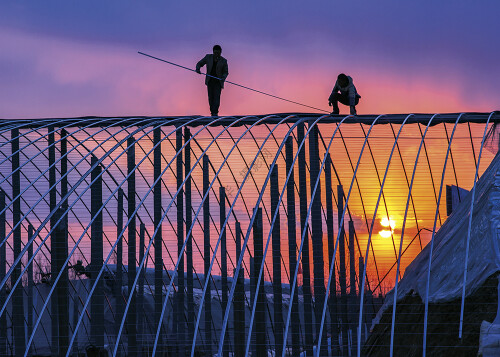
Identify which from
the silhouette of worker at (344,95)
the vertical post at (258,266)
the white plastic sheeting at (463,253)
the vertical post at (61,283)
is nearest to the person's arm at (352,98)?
the silhouette of worker at (344,95)

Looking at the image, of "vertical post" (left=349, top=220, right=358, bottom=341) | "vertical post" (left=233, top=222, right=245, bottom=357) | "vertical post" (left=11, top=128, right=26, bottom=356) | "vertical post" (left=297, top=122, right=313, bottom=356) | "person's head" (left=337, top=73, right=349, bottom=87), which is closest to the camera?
"vertical post" (left=349, top=220, right=358, bottom=341)

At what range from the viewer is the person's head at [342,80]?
1833cm

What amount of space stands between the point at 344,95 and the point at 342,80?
0.39 m

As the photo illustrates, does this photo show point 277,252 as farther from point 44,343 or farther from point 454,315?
point 44,343

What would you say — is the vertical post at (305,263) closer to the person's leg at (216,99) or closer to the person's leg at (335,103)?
the person's leg at (335,103)

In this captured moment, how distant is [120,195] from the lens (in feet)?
59.8

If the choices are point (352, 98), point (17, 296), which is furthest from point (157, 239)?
point (352, 98)

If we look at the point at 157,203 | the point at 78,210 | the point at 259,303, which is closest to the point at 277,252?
the point at 259,303

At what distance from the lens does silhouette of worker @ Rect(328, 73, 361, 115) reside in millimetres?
18453

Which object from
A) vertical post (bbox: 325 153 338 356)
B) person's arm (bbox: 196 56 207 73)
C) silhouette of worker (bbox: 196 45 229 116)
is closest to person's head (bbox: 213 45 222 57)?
silhouette of worker (bbox: 196 45 229 116)

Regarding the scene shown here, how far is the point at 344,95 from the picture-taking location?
1869 centimetres

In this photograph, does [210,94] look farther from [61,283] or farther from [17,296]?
[17,296]

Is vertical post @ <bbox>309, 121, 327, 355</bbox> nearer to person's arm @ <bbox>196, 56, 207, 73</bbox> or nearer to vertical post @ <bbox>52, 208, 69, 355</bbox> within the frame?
person's arm @ <bbox>196, 56, 207, 73</bbox>

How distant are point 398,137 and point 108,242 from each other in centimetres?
974
